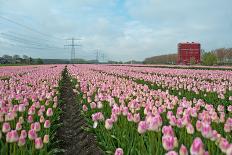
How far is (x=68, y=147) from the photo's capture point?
536cm

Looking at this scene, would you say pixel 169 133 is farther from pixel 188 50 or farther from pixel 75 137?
pixel 188 50

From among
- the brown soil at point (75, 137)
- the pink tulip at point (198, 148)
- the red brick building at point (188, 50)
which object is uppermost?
the red brick building at point (188, 50)

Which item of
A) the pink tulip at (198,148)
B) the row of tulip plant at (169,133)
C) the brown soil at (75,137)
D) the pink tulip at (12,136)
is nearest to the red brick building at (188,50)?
the brown soil at (75,137)

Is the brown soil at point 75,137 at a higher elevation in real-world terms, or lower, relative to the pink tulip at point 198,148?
lower

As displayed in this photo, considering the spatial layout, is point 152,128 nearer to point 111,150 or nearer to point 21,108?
point 111,150

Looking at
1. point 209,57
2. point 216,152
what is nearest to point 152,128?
point 216,152

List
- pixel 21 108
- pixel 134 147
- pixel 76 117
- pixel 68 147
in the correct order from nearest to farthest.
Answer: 1. pixel 134 147
2. pixel 21 108
3. pixel 68 147
4. pixel 76 117

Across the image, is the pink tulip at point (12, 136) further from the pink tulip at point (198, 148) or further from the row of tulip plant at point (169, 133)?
the pink tulip at point (198, 148)

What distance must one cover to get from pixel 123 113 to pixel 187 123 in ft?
4.21

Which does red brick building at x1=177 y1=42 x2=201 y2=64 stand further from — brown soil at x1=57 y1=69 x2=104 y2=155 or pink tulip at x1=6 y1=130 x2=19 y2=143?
pink tulip at x1=6 y1=130 x2=19 y2=143

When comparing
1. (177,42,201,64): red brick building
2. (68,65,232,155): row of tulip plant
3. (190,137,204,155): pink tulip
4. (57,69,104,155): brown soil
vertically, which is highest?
(177,42,201,64): red brick building

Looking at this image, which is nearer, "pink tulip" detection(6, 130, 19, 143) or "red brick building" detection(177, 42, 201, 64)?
"pink tulip" detection(6, 130, 19, 143)

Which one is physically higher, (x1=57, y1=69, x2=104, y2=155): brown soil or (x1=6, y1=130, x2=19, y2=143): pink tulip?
(x1=6, y1=130, x2=19, y2=143): pink tulip

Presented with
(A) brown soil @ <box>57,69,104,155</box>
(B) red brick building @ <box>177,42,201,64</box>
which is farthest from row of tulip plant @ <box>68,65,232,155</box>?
(B) red brick building @ <box>177,42,201,64</box>
